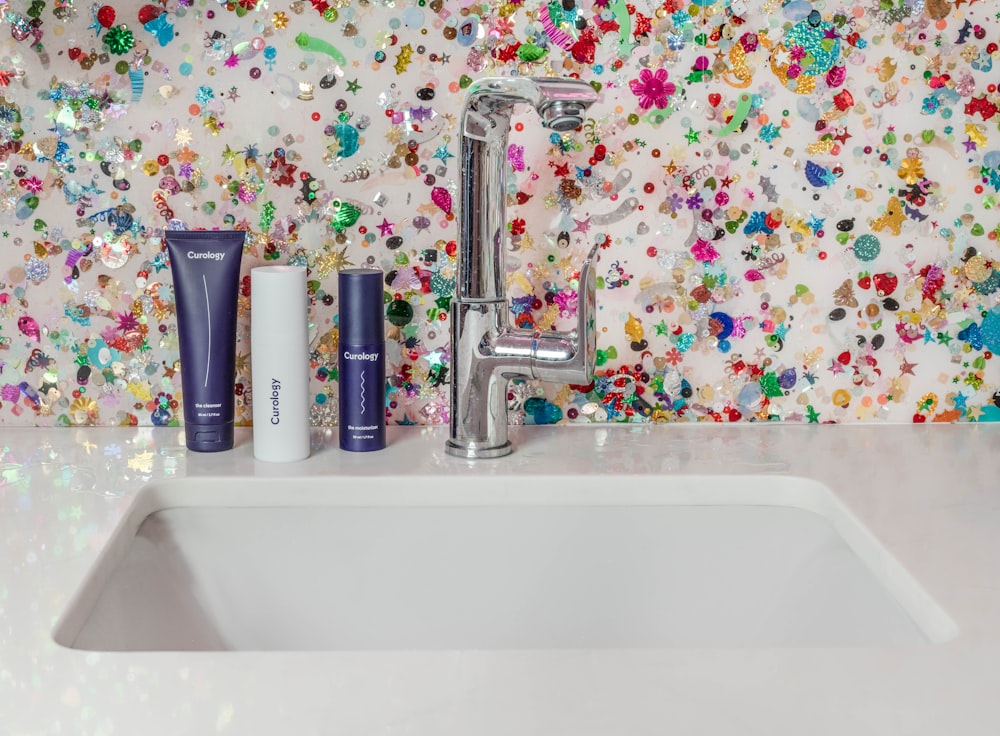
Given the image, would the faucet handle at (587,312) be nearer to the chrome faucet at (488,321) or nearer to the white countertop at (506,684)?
the chrome faucet at (488,321)

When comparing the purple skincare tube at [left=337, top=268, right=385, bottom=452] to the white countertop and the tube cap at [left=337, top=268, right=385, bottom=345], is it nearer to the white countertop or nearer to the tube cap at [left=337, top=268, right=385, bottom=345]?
the tube cap at [left=337, top=268, right=385, bottom=345]

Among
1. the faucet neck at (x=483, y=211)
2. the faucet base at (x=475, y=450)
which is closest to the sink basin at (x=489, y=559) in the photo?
the faucet base at (x=475, y=450)

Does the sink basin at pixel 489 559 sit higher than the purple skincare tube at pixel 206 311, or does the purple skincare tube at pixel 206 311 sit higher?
the purple skincare tube at pixel 206 311

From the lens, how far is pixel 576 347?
756mm

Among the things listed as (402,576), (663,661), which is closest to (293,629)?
(402,576)

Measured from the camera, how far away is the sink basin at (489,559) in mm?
702

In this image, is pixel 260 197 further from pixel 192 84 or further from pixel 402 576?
pixel 402 576

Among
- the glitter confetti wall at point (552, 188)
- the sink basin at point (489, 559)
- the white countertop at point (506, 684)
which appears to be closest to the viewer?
the white countertop at point (506, 684)

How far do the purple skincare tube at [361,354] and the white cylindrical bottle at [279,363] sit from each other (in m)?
0.03

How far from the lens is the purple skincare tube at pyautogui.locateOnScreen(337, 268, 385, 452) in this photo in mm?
767

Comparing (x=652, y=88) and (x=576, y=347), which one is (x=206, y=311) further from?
(x=652, y=88)

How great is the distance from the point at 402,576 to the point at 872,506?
0.33 m

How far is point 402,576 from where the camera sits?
731 millimetres

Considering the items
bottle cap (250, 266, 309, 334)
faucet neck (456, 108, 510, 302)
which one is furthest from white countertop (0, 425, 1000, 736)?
faucet neck (456, 108, 510, 302)
